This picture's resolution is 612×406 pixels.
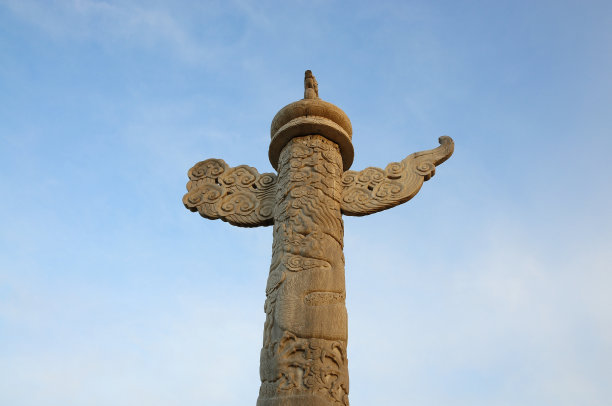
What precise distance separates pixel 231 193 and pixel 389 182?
6.39 ft

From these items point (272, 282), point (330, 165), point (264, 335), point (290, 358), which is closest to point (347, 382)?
point (290, 358)

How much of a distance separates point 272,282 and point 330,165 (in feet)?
5.57

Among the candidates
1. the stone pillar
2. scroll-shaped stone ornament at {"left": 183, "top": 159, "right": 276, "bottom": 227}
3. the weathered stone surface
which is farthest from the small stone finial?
scroll-shaped stone ornament at {"left": 183, "top": 159, "right": 276, "bottom": 227}

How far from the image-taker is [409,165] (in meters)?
6.77

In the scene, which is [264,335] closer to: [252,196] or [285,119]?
[252,196]

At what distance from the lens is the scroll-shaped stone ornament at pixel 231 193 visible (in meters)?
6.46

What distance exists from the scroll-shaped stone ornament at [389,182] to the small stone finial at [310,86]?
1.18 metres

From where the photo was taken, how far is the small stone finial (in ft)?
23.2

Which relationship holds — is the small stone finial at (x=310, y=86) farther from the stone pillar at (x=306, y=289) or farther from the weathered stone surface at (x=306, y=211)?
the stone pillar at (x=306, y=289)

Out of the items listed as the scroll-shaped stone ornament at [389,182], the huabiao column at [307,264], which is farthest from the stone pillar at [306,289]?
the scroll-shaped stone ornament at [389,182]

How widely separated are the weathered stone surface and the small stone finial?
1 cm

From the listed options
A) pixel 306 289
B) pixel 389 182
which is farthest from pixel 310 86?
pixel 306 289

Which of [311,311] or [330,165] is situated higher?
[330,165]

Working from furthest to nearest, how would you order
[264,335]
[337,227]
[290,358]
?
[337,227] → [264,335] → [290,358]
